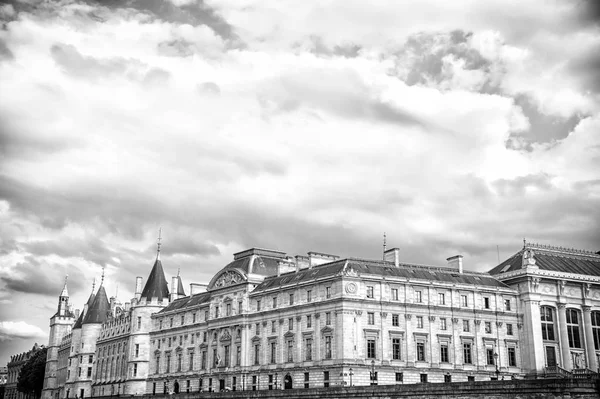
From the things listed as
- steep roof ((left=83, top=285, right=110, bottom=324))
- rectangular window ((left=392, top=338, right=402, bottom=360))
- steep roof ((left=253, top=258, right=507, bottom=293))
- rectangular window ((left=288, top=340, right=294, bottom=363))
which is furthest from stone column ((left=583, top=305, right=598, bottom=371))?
steep roof ((left=83, top=285, right=110, bottom=324))

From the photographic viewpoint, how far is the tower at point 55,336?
162 meters

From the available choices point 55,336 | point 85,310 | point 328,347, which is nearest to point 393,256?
point 328,347

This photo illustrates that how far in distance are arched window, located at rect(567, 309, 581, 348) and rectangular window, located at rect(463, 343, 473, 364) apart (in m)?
15.2

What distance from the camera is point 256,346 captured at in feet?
304

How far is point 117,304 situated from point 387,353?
8981 centimetres

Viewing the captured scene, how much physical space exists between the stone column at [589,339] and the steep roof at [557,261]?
5719 millimetres

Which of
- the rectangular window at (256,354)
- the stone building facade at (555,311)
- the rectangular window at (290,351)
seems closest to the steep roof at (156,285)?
the rectangular window at (256,354)

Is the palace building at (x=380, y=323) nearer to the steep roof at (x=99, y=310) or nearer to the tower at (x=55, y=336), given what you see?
the steep roof at (x=99, y=310)

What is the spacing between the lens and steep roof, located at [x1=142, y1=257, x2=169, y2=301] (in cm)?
12481

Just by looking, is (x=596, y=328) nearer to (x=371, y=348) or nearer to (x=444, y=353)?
(x=444, y=353)

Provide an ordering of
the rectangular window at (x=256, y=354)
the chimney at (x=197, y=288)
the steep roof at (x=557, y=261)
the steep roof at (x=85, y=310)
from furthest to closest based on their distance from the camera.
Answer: the steep roof at (x=85, y=310), the chimney at (x=197, y=288), the steep roof at (x=557, y=261), the rectangular window at (x=256, y=354)

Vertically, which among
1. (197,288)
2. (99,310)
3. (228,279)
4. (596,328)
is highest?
(99,310)

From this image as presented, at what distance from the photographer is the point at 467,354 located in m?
86.4

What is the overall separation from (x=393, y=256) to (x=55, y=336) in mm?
105646
